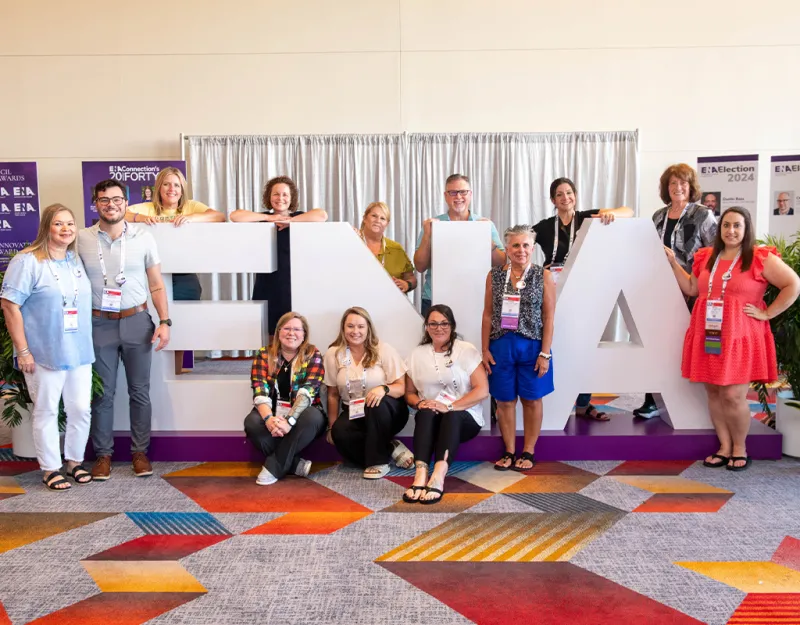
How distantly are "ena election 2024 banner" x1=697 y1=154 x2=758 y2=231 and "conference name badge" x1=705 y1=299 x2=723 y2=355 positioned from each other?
Result: 346 cm

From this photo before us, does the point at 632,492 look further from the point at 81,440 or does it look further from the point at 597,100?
the point at 597,100

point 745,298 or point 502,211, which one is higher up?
point 502,211

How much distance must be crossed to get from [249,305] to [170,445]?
0.91 m

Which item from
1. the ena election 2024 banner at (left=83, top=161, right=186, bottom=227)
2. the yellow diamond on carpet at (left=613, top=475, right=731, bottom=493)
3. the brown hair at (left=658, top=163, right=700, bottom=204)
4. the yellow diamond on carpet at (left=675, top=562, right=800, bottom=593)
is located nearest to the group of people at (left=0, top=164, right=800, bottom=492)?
the yellow diamond on carpet at (left=613, top=475, right=731, bottom=493)

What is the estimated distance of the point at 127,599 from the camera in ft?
7.23

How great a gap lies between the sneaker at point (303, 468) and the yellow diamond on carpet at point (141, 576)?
1.05m

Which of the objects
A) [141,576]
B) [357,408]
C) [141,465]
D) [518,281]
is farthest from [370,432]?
[141,576]

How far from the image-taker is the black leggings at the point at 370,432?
137 inches

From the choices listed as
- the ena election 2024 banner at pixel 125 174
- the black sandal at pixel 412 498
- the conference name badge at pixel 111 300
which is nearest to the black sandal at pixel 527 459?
the black sandal at pixel 412 498

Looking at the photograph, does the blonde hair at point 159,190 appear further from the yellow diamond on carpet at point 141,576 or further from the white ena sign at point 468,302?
the yellow diamond on carpet at point 141,576

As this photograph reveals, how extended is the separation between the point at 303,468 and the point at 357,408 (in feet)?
1.39

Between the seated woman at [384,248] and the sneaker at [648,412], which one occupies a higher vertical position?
the seated woman at [384,248]

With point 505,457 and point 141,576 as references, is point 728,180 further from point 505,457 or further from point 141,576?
point 141,576

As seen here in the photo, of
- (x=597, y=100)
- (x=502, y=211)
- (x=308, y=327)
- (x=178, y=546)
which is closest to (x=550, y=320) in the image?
(x=308, y=327)
